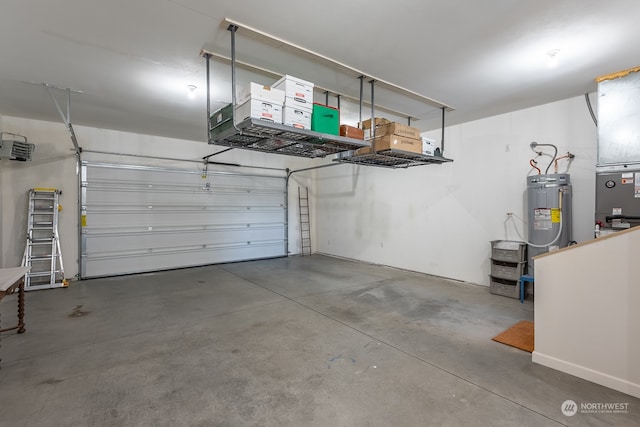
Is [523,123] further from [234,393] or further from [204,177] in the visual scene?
[204,177]

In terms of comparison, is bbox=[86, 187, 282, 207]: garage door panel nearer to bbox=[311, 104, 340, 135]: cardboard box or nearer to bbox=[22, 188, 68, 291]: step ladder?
bbox=[22, 188, 68, 291]: step ladder

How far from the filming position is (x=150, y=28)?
2.76 meters

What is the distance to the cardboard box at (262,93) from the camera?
2.81 metres

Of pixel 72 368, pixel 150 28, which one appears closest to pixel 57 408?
pixel 72 368

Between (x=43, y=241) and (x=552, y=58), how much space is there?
8.36m

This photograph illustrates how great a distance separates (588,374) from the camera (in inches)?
95.8

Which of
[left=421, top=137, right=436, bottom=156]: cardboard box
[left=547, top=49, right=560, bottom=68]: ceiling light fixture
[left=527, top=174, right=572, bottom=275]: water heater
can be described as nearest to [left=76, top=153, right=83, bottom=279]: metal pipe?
[left=421, top=137, right=436, bottom=156]: cardboard box

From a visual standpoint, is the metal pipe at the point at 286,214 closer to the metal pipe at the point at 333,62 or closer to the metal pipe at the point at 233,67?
the metal pipe at the point at 333,62

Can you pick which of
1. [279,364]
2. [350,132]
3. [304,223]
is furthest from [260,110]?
[304,223]

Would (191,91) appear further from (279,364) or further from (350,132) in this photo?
(279,364)

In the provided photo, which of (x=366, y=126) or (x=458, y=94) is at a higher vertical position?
(x=458, y=94)

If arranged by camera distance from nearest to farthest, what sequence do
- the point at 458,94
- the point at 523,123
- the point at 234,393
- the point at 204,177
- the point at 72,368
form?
the point at 234,393 → the point at 72,368 → the point at 458,94 → the point at 523,123 → the point at 204,177

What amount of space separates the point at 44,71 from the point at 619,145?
22.7ft

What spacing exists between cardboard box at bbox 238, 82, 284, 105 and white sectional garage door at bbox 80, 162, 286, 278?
4966mm
